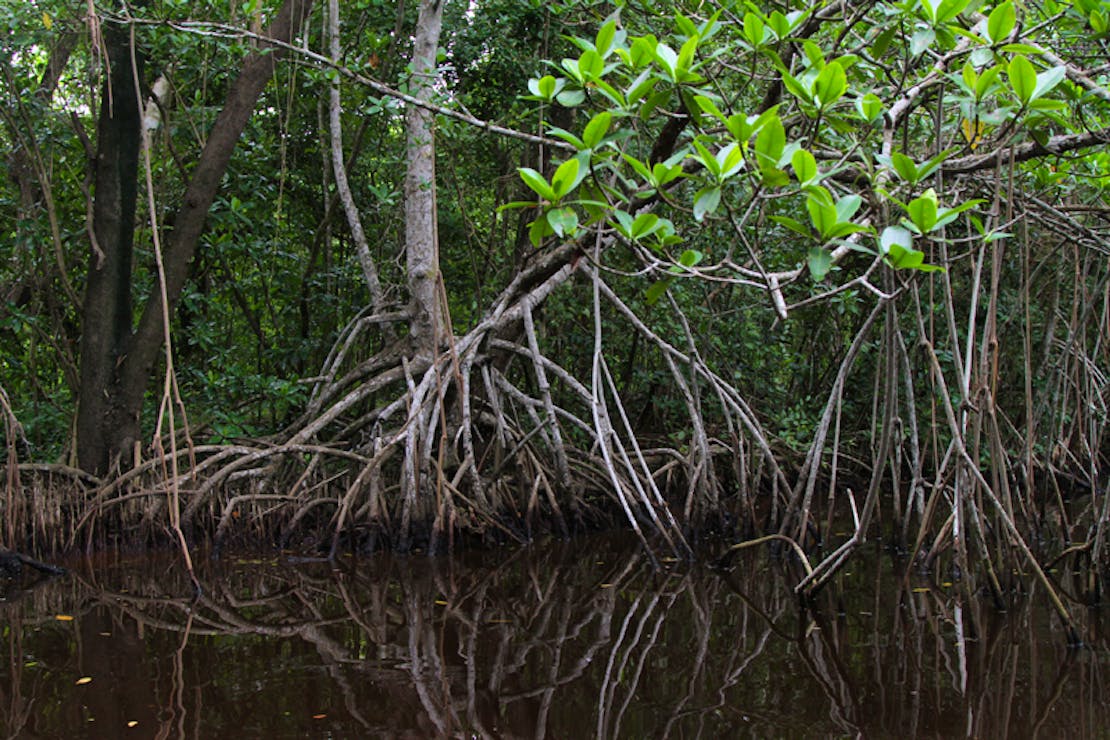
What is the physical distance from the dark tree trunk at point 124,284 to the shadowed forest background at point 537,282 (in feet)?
0.07

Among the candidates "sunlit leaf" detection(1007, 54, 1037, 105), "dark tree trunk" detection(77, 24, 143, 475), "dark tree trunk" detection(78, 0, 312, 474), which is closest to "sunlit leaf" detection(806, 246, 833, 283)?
"sunlit leaf" detection(1007, 54, 1037, 105)

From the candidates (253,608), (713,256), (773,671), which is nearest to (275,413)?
(253,608)

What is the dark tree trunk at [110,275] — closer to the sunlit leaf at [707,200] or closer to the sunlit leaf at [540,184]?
the sunlit leaf at [540,184]

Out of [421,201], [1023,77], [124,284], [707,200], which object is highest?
[421,201]

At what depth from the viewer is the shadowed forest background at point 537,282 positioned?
3170mm

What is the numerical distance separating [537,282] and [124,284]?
2333 mm

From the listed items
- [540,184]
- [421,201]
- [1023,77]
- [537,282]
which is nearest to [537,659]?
[540,184]

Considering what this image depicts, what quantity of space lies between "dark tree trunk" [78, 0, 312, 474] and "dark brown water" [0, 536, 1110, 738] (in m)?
1.17

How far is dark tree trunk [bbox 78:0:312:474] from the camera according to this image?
5316 mm

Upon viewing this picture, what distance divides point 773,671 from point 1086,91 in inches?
81.0

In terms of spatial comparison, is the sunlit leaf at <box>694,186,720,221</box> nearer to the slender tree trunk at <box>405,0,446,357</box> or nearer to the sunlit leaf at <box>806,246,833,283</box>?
the sunlit leaf at <box>806,246,833,283</box>

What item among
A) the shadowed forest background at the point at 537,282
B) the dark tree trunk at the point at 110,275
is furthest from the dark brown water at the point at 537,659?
the dark tree trunk at the point at 110,275

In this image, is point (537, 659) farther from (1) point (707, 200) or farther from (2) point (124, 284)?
(2) point (124, 284)

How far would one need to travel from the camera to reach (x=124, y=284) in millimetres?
5410
